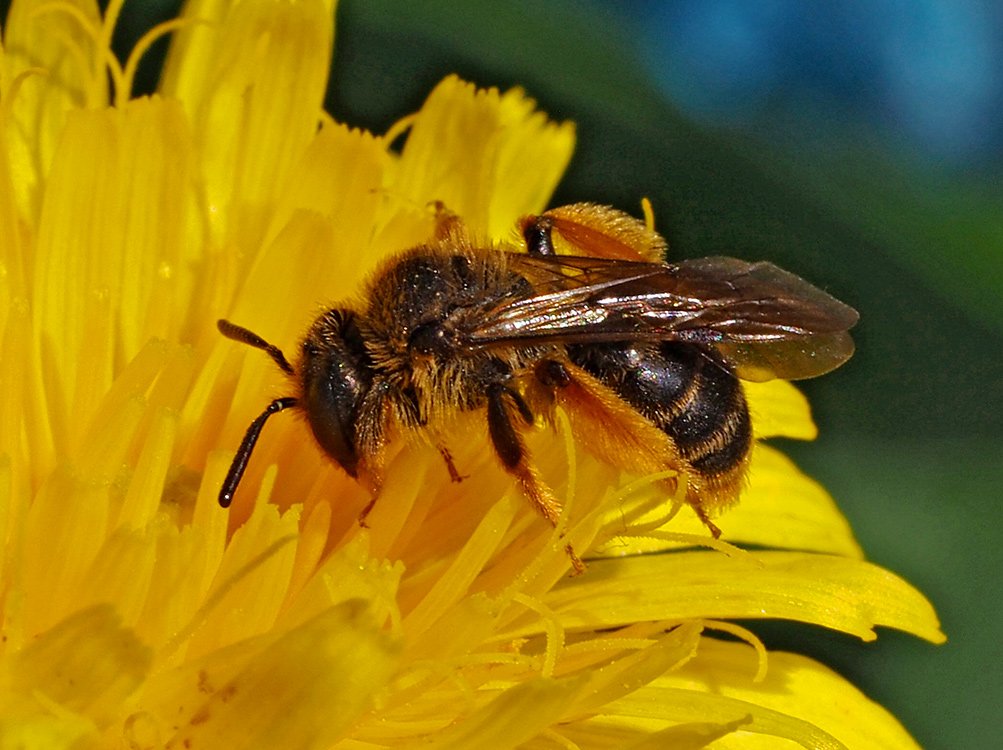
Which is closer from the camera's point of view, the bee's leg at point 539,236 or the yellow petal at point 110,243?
the yellow petal at point 110,243

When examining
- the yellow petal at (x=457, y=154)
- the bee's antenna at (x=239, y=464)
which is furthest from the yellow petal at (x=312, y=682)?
the yellow petal at (x=457, y=154)

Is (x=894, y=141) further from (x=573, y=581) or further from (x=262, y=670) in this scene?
(x=262, y=670)

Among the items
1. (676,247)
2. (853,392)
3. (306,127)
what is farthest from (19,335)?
(853,392)

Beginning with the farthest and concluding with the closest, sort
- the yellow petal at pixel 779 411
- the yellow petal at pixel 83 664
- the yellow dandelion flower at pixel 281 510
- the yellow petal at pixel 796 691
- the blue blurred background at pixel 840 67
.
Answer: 1. the blue blurred background at pixel 840 67
2. the yellow petal at pixel 779 411
3. the yellow petal at pixel 796 691
4. the yellow dandelion flower at pixel 281 510
5. the yellow petal at pixel 83 664

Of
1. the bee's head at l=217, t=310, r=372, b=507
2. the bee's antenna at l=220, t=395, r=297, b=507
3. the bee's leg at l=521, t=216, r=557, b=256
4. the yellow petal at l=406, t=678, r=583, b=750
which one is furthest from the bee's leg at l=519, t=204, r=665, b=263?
the yellow petal at l=406, t=678, r=583, b=750

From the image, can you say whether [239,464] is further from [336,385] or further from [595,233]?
[595,233]

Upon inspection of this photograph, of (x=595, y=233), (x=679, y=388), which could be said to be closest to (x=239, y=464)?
(x=679, y=388)

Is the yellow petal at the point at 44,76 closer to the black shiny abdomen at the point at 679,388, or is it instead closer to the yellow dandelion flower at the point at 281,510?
the yellow dandelion flower at the point at 281,510
